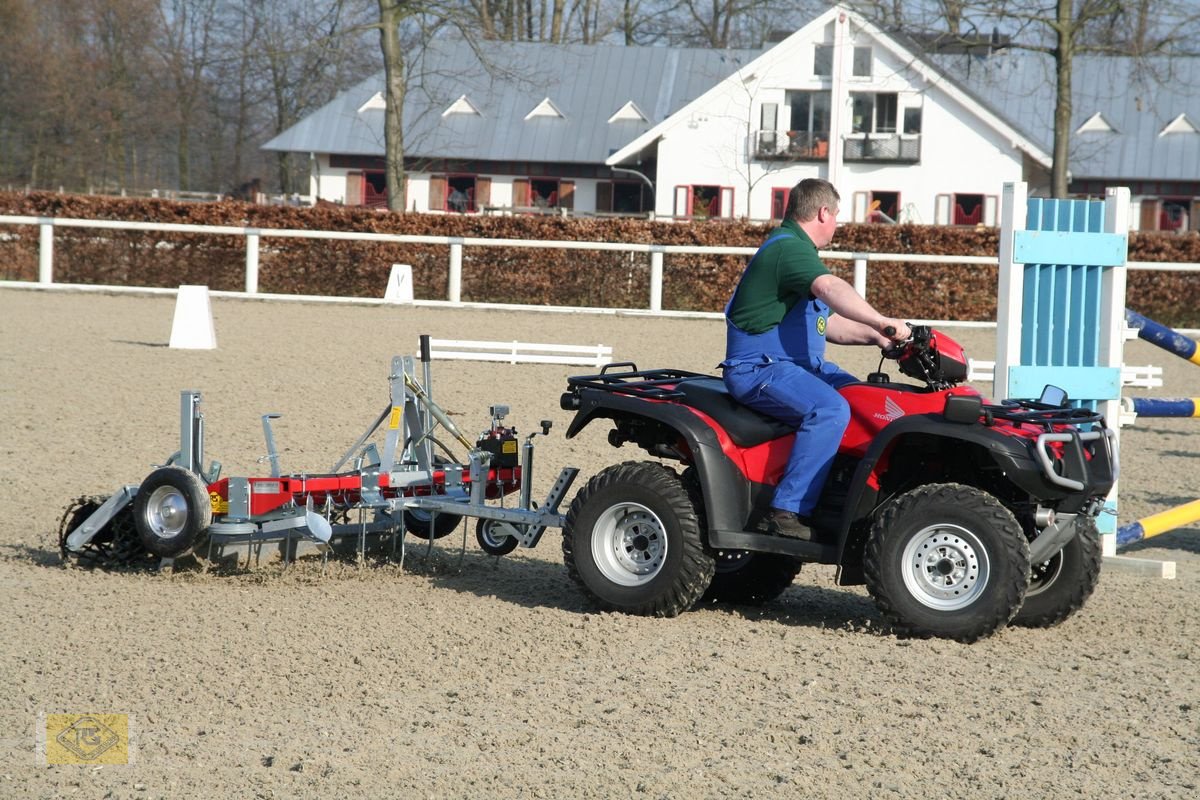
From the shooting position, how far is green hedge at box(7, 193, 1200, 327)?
870 inches

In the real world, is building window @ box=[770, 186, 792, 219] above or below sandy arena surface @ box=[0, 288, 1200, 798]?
above

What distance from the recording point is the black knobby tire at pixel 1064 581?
592cm

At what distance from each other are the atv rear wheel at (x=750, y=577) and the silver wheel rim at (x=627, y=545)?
37cm

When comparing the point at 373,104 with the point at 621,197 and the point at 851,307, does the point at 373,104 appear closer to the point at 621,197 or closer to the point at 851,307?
the point at 621,197

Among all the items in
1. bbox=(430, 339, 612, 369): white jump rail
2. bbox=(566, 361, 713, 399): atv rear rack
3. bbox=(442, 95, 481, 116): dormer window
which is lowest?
bbox=(566, 361, 713, 399): atv rear rack

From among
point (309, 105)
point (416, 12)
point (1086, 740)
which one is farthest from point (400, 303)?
point (309, 105)

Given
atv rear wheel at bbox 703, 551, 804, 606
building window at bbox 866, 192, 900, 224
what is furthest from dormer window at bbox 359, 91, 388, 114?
atv rear wheel at bbox 703, 551, 804, 606

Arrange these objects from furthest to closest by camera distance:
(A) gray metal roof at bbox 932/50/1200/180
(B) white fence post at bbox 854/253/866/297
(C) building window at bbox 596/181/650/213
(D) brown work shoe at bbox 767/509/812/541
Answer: (C) building window at bbox 596/181/650/213 < (A) gray metal roof at bbox 932/50/1200/180 < (B) white fence post at bbox 854/253/866/297 < (D) brown work shoe at bbox 767/509/812/541

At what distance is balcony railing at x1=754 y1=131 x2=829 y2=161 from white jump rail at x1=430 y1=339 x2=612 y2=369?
97.3 ft

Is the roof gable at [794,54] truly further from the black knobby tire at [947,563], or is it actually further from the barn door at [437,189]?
the black knobby tire at [947,563]

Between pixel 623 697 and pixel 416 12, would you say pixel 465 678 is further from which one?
pixel 416 12

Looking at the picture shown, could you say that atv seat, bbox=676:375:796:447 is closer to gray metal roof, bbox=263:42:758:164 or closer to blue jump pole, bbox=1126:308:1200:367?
blue jump pole, bbox=1126:308:1200:367

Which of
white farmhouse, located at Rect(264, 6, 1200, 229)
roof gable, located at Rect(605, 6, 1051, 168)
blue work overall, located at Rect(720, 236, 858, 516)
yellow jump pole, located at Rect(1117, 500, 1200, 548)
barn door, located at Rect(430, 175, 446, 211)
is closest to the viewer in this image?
blue work overall, located at Rect(720, 236, 858, 516)

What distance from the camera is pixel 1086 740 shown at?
4.49 meters
